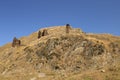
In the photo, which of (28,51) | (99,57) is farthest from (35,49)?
(99,57)

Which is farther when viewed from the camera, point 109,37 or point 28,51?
point 109,37

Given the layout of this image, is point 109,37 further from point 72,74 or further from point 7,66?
point 7,66

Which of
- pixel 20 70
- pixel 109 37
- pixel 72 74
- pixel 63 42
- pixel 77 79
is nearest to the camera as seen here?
pixel 77 79

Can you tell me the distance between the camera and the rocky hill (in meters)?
62.1

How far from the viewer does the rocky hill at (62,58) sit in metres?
62.1

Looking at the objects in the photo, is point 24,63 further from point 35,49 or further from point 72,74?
point 72,74

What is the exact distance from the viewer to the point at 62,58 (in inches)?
2638

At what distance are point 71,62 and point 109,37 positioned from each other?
17624 mm

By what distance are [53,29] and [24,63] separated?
19.2m

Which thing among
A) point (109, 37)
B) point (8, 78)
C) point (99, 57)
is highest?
point (109, 37)

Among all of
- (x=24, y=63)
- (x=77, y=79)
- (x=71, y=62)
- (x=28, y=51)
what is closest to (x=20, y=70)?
(x=24, y=63)

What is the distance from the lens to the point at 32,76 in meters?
61.0

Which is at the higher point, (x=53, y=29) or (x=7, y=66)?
→ (x=53, y=29)

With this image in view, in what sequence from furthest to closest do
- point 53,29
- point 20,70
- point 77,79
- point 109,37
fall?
point 53,29 < point 109,37 < point 20,70 < point 77,79
